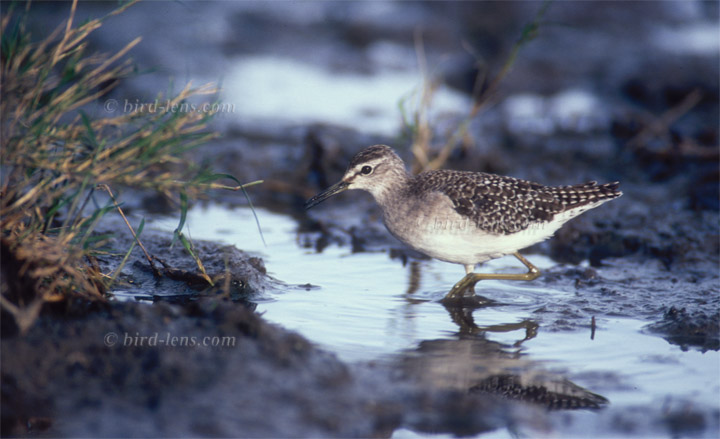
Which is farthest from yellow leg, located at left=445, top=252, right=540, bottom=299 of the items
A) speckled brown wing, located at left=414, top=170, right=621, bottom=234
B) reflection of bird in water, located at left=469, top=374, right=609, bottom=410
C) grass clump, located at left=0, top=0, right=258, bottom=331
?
grass clump, located at left=0, top=0, right=258, bottom=331

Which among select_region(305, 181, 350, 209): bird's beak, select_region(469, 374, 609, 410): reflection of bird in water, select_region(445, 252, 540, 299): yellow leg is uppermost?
select_region(305, 181, 350, 209): bird's beak

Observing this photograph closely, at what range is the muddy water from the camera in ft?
17.3

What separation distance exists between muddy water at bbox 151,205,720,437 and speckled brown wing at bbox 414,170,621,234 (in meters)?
0.75

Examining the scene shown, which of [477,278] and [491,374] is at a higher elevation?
[477,278]

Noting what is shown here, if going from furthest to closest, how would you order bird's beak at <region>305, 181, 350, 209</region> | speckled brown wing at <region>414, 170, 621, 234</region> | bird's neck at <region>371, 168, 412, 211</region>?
bird's beak at <region>305, 181, 350, 209</region>
bird's neck at <region>371, 168, 412, 211</region>
speckled brown wing at <region>414, 170, 621, 234</region>

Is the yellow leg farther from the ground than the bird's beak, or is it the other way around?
the bird's beak

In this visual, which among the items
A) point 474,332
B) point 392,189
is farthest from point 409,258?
point 474,332

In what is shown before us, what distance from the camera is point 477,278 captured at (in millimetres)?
7309

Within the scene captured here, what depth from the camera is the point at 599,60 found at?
15711mm

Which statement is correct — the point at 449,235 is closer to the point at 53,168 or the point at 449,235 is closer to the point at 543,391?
the point at 543,391

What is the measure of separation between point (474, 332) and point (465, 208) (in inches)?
53.3

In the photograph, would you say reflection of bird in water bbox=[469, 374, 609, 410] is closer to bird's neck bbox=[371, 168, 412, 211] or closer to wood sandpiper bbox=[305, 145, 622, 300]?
wood sandpiper bbox=[305, 145, 622, 300]

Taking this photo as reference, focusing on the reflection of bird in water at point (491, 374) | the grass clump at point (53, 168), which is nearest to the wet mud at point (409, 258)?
the reflection of bird in water at point (491, 374)

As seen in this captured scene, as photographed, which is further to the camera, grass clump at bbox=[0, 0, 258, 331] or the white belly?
the white belly
